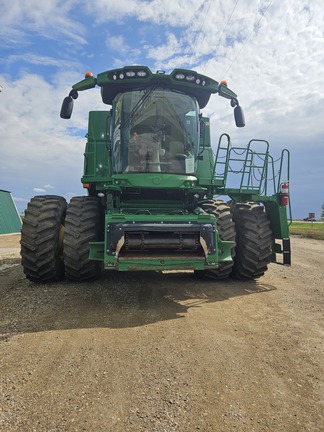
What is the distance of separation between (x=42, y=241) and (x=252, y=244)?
3.85 meters

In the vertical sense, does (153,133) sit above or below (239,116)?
below

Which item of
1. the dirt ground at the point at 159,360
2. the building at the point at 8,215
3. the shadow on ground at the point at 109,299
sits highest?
the building at the point at 8,215

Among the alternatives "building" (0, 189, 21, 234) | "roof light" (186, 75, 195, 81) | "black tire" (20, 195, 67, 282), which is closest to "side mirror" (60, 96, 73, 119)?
"black tire" (20, 195, 67, 282)

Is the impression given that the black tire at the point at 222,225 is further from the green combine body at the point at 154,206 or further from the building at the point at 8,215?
the building at the point at 8,215

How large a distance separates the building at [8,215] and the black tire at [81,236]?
15129mm

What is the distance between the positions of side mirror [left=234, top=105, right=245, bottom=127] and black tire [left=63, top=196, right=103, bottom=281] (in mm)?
3333

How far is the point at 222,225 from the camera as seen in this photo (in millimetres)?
6008

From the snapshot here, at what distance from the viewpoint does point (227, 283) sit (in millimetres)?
6586

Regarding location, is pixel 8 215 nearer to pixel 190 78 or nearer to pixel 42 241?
pixel 42 241

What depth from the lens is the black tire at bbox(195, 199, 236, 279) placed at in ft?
19.6

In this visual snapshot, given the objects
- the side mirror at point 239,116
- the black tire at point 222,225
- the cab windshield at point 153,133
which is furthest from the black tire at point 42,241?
the side mirror at point 239,116

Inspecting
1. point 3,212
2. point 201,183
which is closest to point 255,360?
point 201,183

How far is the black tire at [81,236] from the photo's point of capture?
5570 mm

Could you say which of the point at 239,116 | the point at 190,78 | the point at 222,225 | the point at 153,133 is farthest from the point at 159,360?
the point at 239,116
